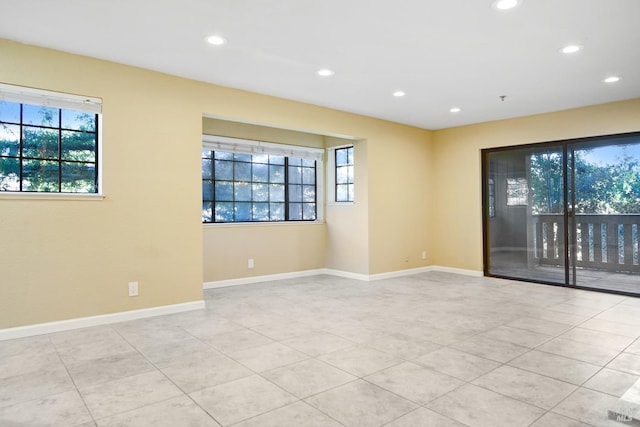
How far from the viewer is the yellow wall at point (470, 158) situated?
5.45 meters

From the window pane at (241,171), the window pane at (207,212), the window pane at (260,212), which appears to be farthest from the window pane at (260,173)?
the window pane at (207,212)

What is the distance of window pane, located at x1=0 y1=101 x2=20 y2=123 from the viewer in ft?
11.7

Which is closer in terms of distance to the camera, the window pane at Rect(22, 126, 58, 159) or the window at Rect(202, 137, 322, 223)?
the window pane at Rect(22, 126, 58, 159)

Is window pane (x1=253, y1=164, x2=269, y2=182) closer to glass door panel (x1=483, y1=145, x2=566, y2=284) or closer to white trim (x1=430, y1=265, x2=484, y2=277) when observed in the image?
white trim (x1=430, y1=265, x2=484, y2=277)

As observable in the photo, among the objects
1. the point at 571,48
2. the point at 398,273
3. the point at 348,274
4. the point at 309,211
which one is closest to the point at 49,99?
the point at 309,211

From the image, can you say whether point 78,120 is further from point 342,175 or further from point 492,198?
point 492,198

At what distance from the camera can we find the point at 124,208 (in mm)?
3928

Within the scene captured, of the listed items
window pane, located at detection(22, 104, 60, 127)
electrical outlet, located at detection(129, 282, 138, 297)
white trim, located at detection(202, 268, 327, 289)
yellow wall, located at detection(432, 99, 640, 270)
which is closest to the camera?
window pane, located at detection(22, 104, 60, 127)

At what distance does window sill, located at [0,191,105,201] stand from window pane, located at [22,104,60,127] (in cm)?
72

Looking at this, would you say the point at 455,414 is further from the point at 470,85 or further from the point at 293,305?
the point at 470,85

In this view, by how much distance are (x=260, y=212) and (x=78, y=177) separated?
9.07 ft

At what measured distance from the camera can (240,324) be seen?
385cm

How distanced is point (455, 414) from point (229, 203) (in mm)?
4482

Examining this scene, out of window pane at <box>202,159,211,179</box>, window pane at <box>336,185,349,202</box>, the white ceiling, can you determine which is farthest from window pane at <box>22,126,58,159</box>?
window pane at <box>336,185,349,202</box>
